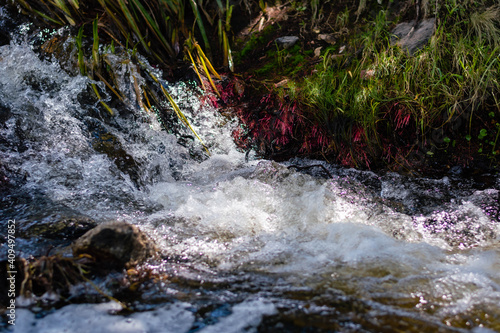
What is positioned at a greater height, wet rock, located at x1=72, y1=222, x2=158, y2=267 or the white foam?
wet rock, located at x1=72, y1=222, x2=158, y2=267

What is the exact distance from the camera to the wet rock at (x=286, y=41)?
432 centimetres

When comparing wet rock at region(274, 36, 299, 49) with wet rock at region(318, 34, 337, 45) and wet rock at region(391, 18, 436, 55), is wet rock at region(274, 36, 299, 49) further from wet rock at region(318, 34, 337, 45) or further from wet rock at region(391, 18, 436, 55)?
wet rock at region(391, 18, 436, 55)

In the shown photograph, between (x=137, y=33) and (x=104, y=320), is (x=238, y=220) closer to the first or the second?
A: (x=104, y=320)

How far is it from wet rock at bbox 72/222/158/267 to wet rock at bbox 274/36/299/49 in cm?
333

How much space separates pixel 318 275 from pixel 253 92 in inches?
107

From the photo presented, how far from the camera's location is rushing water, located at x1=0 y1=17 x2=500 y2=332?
145 centimetres

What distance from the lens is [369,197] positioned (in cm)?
275

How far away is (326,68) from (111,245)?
115 inches

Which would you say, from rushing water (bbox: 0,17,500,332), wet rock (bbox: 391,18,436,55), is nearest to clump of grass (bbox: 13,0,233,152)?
rushing water (bbox: 0,17,500,332)

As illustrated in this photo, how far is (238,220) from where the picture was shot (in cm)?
238

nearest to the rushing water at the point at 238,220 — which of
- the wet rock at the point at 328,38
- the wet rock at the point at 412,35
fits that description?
the wet rock at the point at 412,35

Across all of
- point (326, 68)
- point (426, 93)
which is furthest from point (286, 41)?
point (426, 93)

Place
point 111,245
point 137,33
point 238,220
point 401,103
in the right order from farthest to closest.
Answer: point 137,33 < point 401,103 < point 238,220 < point 111,245

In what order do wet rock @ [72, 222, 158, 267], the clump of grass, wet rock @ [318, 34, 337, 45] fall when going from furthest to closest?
wet rock @ [318, 34, 337, 45], the clump of grass, wet rock @ [72, 222, 158, 267]
